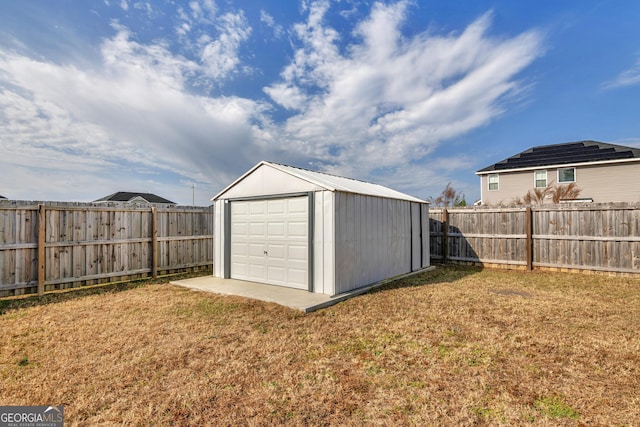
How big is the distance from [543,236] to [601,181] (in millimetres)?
11515

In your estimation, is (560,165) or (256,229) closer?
(256,229)

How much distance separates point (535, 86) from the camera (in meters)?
10.9

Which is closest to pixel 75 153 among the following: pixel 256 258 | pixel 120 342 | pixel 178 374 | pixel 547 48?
pixel 256 258

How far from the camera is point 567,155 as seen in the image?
1730 centimetres

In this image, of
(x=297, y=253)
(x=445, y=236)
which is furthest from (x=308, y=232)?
(x=445, y=236)

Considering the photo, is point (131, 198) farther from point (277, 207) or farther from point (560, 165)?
point (560, 165)

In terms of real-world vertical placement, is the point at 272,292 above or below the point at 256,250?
below

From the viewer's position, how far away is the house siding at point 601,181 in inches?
599

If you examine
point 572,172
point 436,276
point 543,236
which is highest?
point 572,172

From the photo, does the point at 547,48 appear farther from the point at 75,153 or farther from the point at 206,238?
the point at 75,153

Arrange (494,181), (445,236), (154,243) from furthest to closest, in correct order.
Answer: (494,181)
(445,236)
(154,243)

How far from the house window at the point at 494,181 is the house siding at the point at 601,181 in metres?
0.73

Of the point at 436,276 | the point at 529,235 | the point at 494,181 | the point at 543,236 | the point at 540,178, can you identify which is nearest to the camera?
the point at 436,276

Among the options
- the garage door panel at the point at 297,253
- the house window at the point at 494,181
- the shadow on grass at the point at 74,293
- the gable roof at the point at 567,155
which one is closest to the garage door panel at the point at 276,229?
the garage door panel at the point at 297,253
